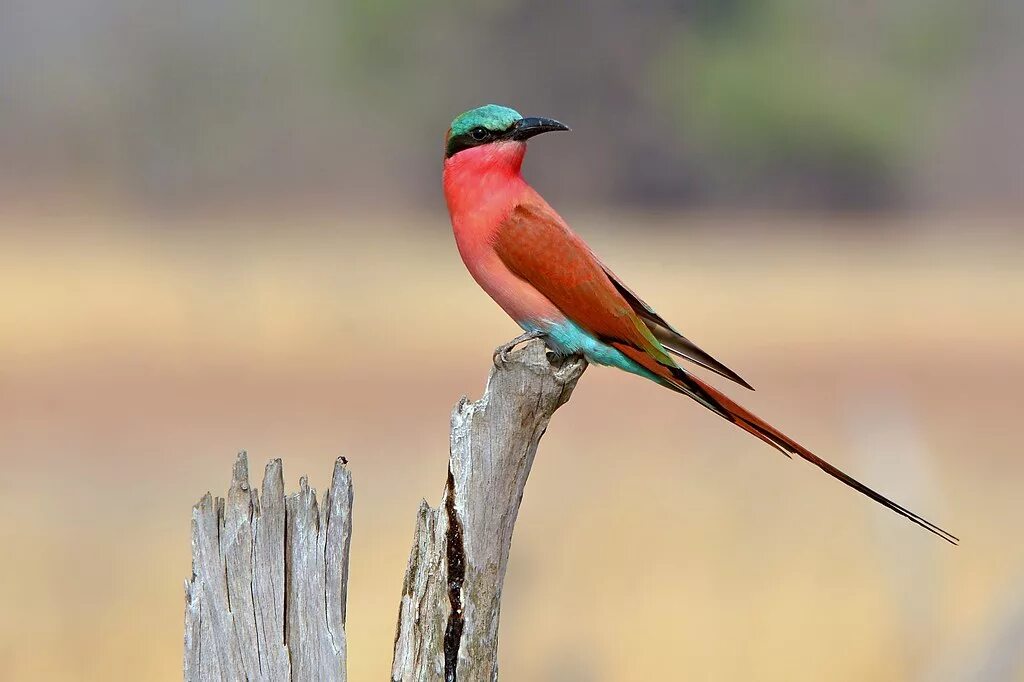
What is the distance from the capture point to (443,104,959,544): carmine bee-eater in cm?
395

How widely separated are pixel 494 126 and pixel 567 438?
8.92 metres

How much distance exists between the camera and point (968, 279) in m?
23.9

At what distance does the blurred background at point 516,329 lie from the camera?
7.87m

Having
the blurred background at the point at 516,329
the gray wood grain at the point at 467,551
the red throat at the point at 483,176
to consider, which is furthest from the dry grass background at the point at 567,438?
the red throat at the point at 483,176

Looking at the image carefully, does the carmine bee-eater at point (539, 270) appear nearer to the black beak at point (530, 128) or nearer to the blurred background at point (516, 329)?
the black beak at point (530, 128)

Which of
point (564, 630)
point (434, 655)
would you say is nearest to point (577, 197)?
point (564, 630)

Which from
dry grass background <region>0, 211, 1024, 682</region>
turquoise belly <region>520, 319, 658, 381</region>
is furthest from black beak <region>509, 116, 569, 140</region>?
dry grass background <region>0, 211, 1024, 682</region>

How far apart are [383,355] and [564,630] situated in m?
11.4

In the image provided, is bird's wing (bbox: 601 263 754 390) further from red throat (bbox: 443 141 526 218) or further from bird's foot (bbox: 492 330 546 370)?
red throat (bbox: 443 141 526 218)

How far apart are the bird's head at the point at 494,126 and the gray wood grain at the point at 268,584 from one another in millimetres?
1686

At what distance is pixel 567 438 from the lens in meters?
13.0

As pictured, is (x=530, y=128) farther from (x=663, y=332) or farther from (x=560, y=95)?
(x=560, y=95)

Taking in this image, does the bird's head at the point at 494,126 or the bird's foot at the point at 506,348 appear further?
the bird's head at the point at 494,126

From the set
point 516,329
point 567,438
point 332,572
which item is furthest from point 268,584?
point 516,329
